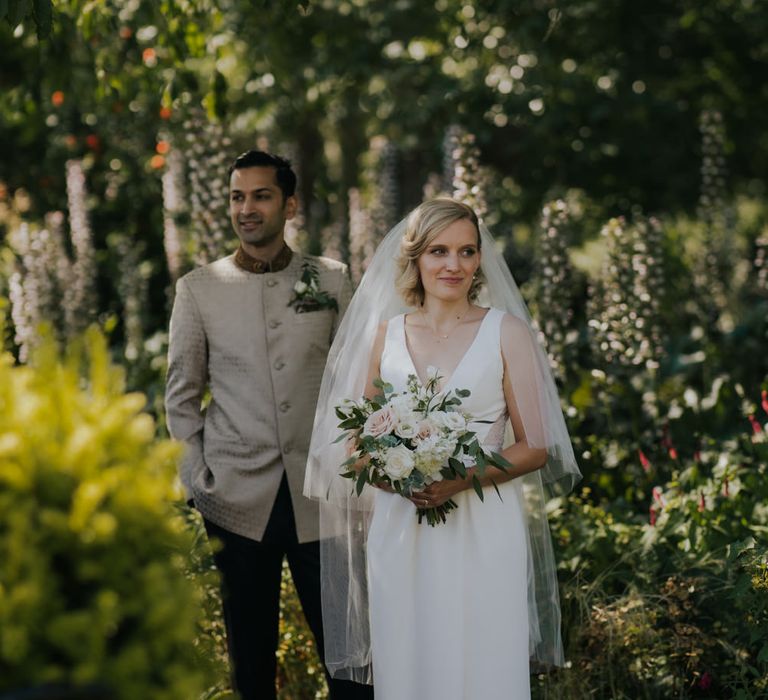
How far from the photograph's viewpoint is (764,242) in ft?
20.0

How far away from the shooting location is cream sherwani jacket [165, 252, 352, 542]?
354cm

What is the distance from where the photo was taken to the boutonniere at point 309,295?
12.0 ft

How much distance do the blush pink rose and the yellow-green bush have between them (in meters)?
1.20

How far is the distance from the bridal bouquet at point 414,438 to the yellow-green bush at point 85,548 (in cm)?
119

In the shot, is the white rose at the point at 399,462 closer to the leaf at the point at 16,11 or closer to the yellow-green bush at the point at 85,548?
the yellow-green bush at the point at 85,548

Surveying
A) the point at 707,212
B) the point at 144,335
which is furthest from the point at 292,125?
the point at 707,212

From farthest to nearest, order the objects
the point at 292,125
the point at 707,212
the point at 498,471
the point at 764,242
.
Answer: the point at 292,125
the point at 707,212
the point at 764,242
the point at 498,471

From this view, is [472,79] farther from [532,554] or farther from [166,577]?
[166,577]

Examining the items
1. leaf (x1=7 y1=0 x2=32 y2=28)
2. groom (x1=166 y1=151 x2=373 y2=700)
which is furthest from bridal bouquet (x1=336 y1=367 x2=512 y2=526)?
leaf (x1=7 y1=0 x2=32 y2=28)

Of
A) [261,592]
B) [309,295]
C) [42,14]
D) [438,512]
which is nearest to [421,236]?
[309,295]

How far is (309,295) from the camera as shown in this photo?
12.1 ft

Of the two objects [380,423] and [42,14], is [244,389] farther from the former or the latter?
[42,14]

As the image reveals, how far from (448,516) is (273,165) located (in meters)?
1.46

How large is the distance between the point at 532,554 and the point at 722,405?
238 cm
